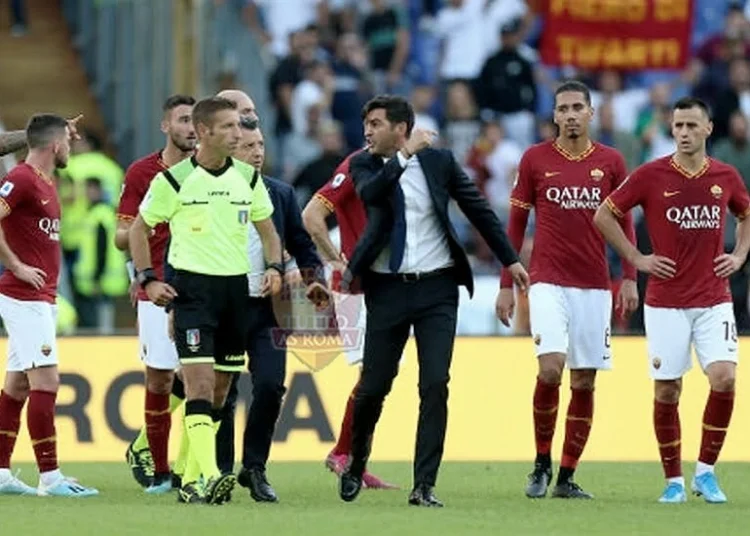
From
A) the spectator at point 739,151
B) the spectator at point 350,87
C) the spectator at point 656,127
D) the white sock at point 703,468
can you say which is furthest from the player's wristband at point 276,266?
the spectator at point 656,127

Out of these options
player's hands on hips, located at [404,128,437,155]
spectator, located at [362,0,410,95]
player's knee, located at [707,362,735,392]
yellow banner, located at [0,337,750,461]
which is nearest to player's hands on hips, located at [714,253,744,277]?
player's knee, located at [707,362,735,392]

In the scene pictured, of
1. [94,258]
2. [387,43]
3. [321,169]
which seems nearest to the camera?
[94,258]

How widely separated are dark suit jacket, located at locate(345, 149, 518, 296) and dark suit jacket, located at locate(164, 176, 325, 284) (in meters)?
1.03

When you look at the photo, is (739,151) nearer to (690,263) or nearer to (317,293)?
(690,263)

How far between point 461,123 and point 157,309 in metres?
11.5

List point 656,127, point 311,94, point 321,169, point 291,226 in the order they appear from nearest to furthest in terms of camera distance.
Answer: point 291,226, point 321,169, point 656,127, point 311,94

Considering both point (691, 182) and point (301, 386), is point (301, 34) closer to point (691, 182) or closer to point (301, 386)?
point (301, 386)

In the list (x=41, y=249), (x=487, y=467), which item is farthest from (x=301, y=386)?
(x=41, y=249)

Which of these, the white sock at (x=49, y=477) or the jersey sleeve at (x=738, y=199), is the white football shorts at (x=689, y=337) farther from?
the white sock at (x=49, y=477)

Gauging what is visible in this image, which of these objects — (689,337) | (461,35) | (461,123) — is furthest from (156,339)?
(461,35)

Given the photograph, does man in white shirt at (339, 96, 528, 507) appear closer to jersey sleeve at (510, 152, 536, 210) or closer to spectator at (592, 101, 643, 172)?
jersey sleeve at (510, 152, 536, 210)

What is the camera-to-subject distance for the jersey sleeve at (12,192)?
16.3m

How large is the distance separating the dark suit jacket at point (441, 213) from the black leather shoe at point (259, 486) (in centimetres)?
140

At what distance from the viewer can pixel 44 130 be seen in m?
16.5
